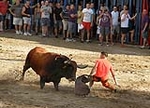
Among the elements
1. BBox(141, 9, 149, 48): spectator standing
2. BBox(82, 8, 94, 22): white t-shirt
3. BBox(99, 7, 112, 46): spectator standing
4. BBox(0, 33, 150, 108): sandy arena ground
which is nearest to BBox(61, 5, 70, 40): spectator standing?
BBox(82, 8, 94, 22): white t-shirt

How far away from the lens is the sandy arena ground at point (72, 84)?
948 centimetres

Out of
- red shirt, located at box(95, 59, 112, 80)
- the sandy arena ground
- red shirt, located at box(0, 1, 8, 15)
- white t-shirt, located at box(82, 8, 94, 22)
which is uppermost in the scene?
red shirt, located at box(0, 1, 8, 15)

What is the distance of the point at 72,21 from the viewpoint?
20953 mm

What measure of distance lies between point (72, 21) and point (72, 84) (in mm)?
9758

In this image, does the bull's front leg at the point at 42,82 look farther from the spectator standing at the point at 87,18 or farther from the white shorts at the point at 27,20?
the white shorts at the point at 27,20

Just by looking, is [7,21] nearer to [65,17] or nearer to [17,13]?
[17,13]

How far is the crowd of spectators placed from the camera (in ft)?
65.2

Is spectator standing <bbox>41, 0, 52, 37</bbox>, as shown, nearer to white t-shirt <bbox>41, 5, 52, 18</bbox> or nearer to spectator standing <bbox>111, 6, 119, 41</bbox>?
white t-shirt <bbox>41, 5, 52, 18</bbox>

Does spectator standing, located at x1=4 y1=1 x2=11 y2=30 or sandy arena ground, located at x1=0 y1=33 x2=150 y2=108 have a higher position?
spectator standing, located at x1=4 y1=1 x2=11 y2=30

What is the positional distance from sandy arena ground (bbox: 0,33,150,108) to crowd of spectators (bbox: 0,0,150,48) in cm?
125

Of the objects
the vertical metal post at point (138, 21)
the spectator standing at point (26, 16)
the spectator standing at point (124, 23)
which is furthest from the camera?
the spectator standing at point (26, 16)

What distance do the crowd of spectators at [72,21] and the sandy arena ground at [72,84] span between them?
→ 1253 mm

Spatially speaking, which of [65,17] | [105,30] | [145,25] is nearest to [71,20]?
[65,17]

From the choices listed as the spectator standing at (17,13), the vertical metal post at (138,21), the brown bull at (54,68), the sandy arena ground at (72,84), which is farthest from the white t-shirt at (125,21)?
the brown bull at (54,68)
